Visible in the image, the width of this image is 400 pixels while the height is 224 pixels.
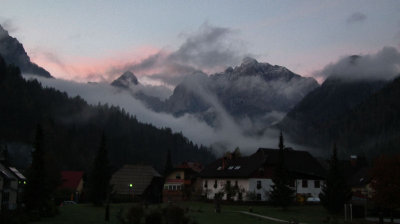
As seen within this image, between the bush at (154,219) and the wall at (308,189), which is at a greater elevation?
the wall at (308,189)

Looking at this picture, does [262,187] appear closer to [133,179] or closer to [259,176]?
[259,176]

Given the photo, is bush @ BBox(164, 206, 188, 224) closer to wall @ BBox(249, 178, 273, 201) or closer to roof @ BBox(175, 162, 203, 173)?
wall @ BBox(249, 178, 273, 201)

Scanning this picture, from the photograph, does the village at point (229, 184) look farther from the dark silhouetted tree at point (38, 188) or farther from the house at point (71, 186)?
the dark silhouetted tree at point (38, 188)

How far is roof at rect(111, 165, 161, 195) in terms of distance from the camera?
109438mm

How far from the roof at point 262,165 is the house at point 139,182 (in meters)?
20.4

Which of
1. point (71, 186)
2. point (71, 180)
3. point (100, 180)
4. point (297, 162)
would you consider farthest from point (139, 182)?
point (100, 180)

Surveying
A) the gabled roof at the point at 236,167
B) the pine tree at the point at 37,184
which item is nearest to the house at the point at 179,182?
the gabled roof at the point at 236,167

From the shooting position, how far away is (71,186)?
106250mm

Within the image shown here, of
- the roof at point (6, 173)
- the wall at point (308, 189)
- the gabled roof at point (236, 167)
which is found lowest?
the wall at point (308, 189)

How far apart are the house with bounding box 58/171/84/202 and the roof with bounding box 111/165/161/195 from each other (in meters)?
7.65

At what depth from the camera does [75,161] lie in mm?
172750

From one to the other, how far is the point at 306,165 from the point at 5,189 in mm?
54927

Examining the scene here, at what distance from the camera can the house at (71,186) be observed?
97000 mm

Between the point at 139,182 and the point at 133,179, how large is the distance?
1750mm
